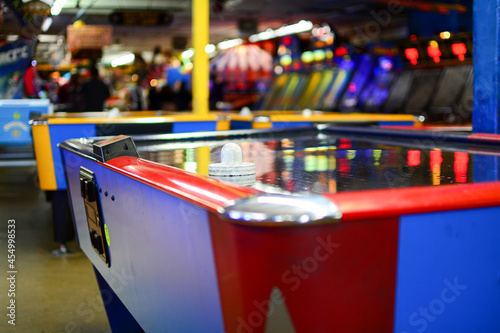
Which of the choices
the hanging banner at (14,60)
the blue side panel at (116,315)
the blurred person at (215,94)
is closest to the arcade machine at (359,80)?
the blurred person at (215,94)

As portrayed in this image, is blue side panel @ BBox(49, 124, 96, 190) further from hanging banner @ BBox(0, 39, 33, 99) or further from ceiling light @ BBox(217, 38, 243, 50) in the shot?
ceiling light @ BBox(217, 38, 243, 50)

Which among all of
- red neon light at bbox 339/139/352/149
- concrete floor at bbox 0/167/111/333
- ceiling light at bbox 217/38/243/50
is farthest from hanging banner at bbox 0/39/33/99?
red neon light at bbox 339/139/352/149

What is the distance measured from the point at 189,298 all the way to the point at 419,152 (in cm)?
116

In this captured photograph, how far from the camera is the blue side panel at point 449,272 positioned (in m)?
0.97

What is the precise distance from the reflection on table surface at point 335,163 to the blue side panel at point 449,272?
222mm

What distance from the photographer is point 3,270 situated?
3.51 metres

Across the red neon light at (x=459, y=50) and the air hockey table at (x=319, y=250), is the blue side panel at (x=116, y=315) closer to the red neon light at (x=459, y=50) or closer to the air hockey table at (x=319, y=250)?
the air hockey table at (x=319, y=250)

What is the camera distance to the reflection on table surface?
4.31 ft

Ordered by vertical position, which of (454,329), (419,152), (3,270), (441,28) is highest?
(441,28)

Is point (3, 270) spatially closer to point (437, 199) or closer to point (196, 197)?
point (196, 197)

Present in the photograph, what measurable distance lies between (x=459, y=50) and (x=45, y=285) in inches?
363

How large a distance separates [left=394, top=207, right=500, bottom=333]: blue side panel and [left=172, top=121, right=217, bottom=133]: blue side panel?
11.7 ft

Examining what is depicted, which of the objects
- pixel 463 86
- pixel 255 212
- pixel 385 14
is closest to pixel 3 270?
pixel 255 212

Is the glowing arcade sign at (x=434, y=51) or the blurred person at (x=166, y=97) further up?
the glowing arcade sign at (x=434, y=51)
